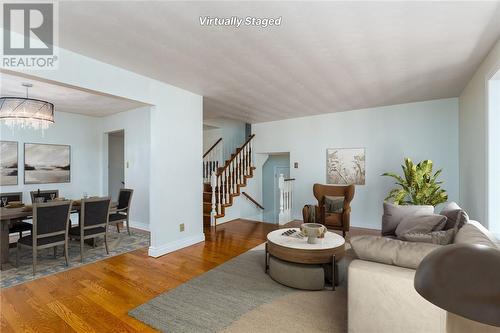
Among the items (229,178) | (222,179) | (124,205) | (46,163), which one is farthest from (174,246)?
(46,163)

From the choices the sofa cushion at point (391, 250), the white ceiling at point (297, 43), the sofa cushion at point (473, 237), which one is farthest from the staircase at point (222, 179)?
the sofa cushion at point (473, 237)

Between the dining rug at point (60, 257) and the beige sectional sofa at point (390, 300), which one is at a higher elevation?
the beige sectional sofa at point (390, 300)

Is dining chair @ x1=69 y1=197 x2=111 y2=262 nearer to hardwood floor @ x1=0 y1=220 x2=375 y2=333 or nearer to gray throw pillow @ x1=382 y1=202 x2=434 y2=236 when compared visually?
hardwood floor @ x1=0 y1=220 x2=375 y2=333

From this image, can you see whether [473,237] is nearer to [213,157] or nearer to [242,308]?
[242,308]

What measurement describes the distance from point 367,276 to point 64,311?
2654 mm

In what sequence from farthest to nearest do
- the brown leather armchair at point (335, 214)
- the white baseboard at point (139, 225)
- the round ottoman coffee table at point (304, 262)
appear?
1. the white baseboard at point (139, 225)
2. the brown leather armchair at point (335, 214)
3. the round ottoman coffee table at point (304, 262)

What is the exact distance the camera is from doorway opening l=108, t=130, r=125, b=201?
639 cm

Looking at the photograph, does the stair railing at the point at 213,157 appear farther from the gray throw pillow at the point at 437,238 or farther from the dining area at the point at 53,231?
the gray throw pillow at the point at 437,238

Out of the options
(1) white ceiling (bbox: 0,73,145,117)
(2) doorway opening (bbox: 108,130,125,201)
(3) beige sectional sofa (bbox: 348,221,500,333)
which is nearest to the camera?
(3) beige sectional sofa (bbox: 348,221,500,333)

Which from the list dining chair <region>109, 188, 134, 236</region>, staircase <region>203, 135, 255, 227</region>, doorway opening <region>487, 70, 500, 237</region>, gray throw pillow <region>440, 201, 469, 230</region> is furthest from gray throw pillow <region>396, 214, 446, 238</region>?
dining chair <region>109, 188, 134, 236</region>

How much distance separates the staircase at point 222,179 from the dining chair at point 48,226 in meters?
2.63

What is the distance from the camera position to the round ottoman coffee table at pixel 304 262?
2.63 metres

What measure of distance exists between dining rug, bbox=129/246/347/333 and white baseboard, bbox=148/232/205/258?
1038 millimetres

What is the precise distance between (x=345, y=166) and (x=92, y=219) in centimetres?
497
